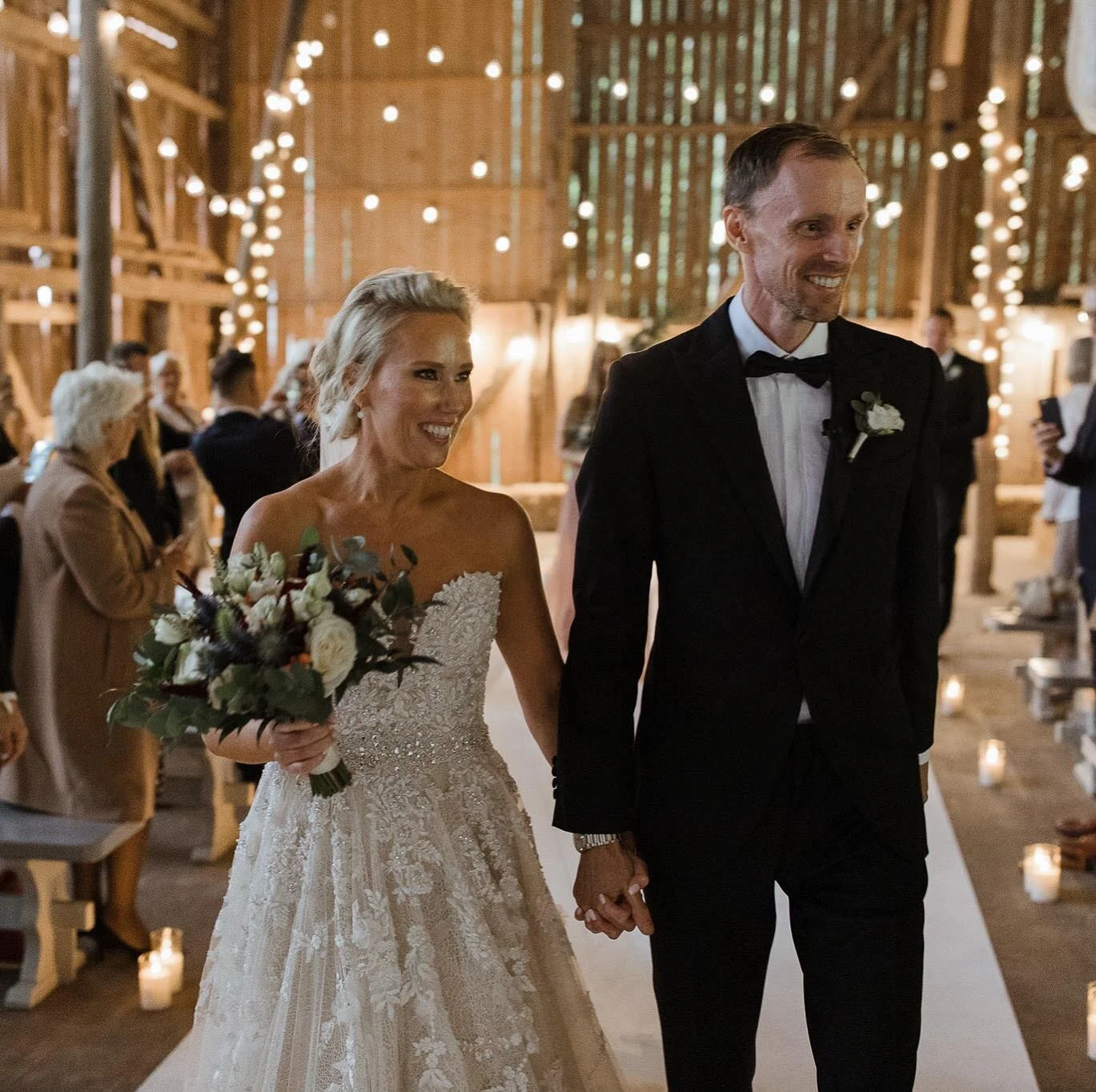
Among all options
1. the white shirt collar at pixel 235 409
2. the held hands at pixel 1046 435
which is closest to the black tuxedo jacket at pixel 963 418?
the held hands at pixel 1046 435

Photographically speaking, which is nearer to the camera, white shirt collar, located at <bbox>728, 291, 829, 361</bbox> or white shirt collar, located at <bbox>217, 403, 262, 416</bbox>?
white shirt collar, located at <bbox>728, 291, 829, 361</bbox>

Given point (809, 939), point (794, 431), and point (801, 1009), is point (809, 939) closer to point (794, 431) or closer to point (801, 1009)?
point (794, 431)

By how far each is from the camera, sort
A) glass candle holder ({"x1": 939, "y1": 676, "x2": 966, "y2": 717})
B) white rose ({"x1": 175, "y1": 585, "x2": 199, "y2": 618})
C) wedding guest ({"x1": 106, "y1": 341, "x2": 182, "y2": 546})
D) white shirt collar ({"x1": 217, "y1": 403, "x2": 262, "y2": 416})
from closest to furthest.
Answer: white rose ({"x1": 175, "y1": 585, "x2": 199, "y2": 618}), wedding guest ({"x1": 106, "y1": 341, "x2": 182, "y2": 546}), white shirt collar ({"x1": 217, "y1": 403, "x2": 262, "y2": 416}), glass candle holder ({"x1": 939, "y1": 676, "x2": 966, "y2": 717})

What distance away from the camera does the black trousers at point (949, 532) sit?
24.5 feet

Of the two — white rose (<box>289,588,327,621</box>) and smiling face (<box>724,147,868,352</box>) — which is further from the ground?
smiling face (<box>724,147,868,352</box>)

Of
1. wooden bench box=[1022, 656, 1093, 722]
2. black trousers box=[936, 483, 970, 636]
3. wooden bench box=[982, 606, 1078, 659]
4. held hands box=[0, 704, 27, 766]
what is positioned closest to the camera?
held hands box=[0, 704, 27, 766]

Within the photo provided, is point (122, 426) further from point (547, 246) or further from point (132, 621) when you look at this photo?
point (547, 246)

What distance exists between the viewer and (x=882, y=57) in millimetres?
13039

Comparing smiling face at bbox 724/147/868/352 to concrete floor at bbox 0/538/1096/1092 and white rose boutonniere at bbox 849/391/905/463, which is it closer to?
white rose boutonniere at bbox 849/391/905/463

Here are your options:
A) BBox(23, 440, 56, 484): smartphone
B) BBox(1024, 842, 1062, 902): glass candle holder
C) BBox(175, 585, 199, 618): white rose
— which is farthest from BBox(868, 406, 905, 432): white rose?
BBox(1024, 842, 1062, 902): glass candle holder

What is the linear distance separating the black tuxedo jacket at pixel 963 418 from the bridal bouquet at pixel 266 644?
6078 mm

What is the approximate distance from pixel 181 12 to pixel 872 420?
11.9m

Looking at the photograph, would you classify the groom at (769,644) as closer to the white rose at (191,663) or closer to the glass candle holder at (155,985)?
the white rose at (191,663)

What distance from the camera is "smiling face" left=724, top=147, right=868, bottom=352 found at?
78.0 inches
